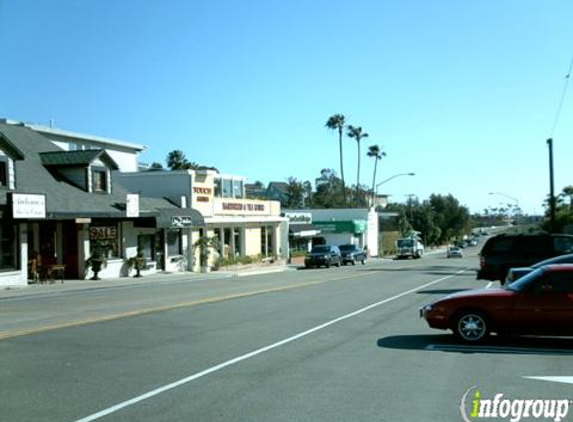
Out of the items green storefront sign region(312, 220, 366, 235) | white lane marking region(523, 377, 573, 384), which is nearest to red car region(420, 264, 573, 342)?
white lane marking region(523, 377, 573, 384)

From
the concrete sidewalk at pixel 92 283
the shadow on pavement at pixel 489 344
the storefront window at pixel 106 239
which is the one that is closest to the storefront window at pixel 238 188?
the concrete sidewalk at pixel 92 283

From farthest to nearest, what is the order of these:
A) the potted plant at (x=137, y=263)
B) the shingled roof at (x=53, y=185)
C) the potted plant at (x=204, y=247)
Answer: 1. the potted plant at (x=204, y=247)
2. the potted plant at (x=137, y=263)
3. the shingled roof at (x=53, y=185)

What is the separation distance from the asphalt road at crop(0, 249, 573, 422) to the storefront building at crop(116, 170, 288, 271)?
87.1ft

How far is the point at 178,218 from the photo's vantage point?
4028 cm

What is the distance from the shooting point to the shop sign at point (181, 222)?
39.8m

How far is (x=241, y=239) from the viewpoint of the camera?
52469 millimetres

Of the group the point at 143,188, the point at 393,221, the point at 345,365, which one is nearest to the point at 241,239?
the point at 143,188

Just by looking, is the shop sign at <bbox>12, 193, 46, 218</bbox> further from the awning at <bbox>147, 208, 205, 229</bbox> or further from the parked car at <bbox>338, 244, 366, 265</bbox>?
the parked car at <bbox>338, 244, 366, 265</bbox>

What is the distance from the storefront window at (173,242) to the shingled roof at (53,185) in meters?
2.41

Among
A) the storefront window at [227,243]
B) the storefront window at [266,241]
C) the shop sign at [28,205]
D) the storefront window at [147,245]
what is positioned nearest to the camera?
the shop sign at [28,205]

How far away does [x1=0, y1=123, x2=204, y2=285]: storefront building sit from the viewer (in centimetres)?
3012

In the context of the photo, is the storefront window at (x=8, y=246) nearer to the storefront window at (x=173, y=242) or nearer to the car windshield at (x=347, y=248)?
the storefront window at (x=173, y=242)

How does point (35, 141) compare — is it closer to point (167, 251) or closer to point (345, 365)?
point (167, 251)

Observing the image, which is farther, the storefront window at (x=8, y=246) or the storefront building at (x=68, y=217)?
the storefront building at (x=68, y=217)
